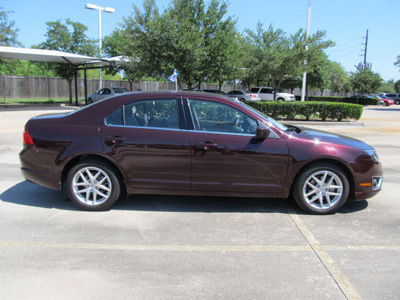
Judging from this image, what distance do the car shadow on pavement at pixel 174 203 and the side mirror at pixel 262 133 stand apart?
1129 mm

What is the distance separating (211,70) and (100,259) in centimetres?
1412

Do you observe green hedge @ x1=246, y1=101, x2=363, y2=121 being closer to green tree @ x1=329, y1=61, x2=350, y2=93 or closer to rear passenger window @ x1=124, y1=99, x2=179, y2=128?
rear passenger window @ x1=124, y1=99, x2=179, y2=128

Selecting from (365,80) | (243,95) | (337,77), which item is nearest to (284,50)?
(243,95)

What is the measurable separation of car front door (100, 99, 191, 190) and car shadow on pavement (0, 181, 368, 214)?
0.51 meters

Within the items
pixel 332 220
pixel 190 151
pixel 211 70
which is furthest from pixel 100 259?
pixel 211 70

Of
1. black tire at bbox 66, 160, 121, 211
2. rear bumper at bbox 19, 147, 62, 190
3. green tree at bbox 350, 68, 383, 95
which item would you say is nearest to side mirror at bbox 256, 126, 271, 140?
black tire at bbox 66, 160, 121, 211

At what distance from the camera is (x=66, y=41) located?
29.5m

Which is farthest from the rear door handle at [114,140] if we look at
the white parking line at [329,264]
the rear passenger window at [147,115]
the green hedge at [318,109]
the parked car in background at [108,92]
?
the parked car in background at [108,92]

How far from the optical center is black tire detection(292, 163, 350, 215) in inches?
174

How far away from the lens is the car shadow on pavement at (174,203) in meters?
4.78

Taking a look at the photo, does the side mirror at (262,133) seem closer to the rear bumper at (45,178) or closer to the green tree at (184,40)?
the rear bumper at (45,178)

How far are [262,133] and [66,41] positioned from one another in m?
29.9

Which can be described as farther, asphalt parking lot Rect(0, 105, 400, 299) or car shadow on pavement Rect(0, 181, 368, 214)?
car shadow on pavement Rect(0, 181, 368, 214)

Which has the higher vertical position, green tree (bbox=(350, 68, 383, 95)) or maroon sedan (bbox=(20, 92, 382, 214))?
green tree (bbox=(350, 68, 383, 95))
